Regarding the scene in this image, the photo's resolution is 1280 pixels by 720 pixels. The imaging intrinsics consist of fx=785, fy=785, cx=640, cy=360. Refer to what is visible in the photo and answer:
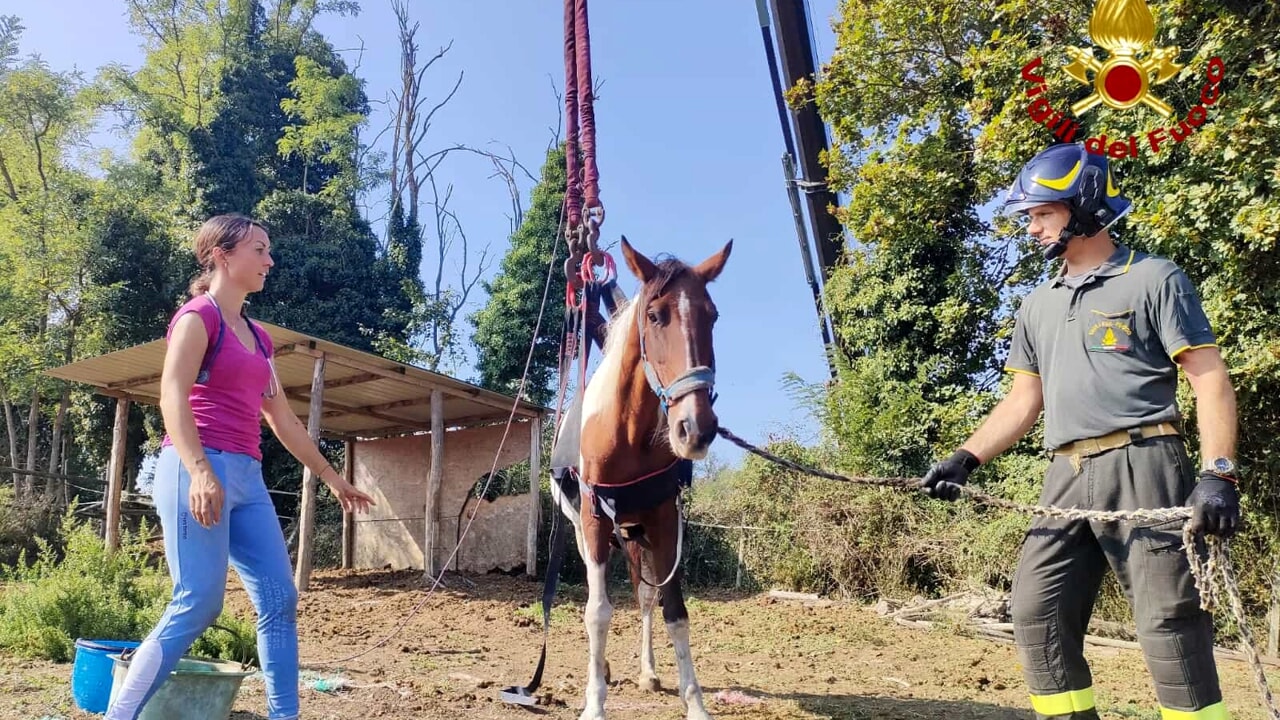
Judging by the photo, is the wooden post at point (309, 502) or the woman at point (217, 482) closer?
the woman at point (217, 482)

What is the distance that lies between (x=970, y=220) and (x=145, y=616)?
9.94 metres

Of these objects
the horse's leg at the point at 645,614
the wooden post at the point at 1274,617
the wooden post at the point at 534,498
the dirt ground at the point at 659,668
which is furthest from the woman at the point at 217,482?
the wooden post at the point at 534,498

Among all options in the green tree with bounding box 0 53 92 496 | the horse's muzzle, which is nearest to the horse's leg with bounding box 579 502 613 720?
Answer: the horse's muzzle

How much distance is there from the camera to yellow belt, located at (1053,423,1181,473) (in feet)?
7.06

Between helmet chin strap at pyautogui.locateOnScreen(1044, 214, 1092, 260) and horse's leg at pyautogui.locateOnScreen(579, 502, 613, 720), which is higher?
helmet chin strap at pyautogui.locateOnScreen(1044, 214, 1092, 260)

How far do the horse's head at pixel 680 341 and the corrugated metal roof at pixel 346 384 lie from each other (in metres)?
6.38

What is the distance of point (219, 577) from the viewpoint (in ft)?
7.84

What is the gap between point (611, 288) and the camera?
14.1ft

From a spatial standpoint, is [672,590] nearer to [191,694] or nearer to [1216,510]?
[191,694]

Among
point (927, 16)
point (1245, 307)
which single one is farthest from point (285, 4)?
point (1245, 307)

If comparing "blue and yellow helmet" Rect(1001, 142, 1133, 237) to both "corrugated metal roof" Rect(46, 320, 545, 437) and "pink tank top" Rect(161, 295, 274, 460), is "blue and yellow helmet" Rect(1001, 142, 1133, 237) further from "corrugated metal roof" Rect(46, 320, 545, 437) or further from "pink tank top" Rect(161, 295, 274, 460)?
"corrugated metal roof" Rect(46, 320, 545, 437)

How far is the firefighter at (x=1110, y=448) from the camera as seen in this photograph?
2031mm

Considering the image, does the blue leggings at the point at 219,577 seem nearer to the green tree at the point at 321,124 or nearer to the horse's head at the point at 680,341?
the horse's head at the point at 680,341

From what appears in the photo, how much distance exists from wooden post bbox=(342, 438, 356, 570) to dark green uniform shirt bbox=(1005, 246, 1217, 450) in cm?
1235
